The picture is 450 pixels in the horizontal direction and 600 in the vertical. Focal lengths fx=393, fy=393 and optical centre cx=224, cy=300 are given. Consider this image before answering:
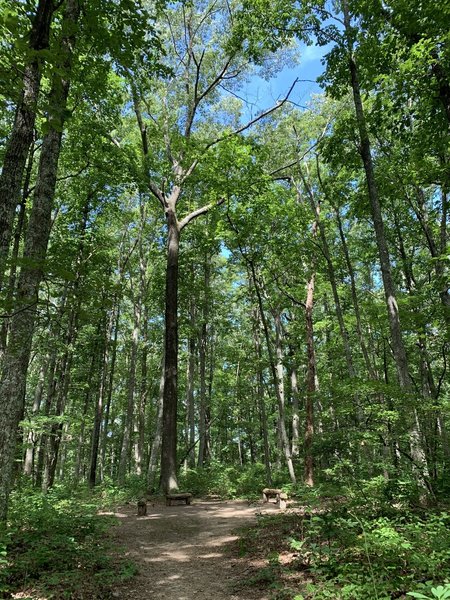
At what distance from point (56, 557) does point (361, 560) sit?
147 inches

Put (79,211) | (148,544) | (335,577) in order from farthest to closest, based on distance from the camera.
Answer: (79,211), (148,544), (335,577)

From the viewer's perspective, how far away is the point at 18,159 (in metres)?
4.65

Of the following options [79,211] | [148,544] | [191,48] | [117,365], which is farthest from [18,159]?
[117,365]

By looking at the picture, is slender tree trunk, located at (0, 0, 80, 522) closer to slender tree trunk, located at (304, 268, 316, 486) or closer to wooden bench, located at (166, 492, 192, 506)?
wooden bench, located at (166, 492, 192, 506)

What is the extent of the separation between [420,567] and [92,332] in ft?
55.5

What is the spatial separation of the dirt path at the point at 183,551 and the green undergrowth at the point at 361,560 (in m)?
0.41

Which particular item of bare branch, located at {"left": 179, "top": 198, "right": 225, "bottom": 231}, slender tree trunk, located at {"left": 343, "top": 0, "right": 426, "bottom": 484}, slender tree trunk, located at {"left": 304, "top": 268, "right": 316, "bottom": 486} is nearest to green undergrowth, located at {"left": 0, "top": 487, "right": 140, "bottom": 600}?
slender tree trunk, located at {"left": 343, "top": 0, "right": 426, "bottom": 484}

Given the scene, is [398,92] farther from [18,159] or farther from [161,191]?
[161,191]

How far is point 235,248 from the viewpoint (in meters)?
15.7

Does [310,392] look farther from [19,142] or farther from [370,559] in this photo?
[19,142]

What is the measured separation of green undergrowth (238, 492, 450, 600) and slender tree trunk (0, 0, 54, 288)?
454 centimetres

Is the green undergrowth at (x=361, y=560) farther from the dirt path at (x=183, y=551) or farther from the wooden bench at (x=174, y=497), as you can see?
the wooden bench at (x=174, y=497)

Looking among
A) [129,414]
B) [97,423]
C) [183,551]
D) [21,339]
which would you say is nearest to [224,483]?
[129,414]

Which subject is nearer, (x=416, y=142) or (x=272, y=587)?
(x=272, y=587)
